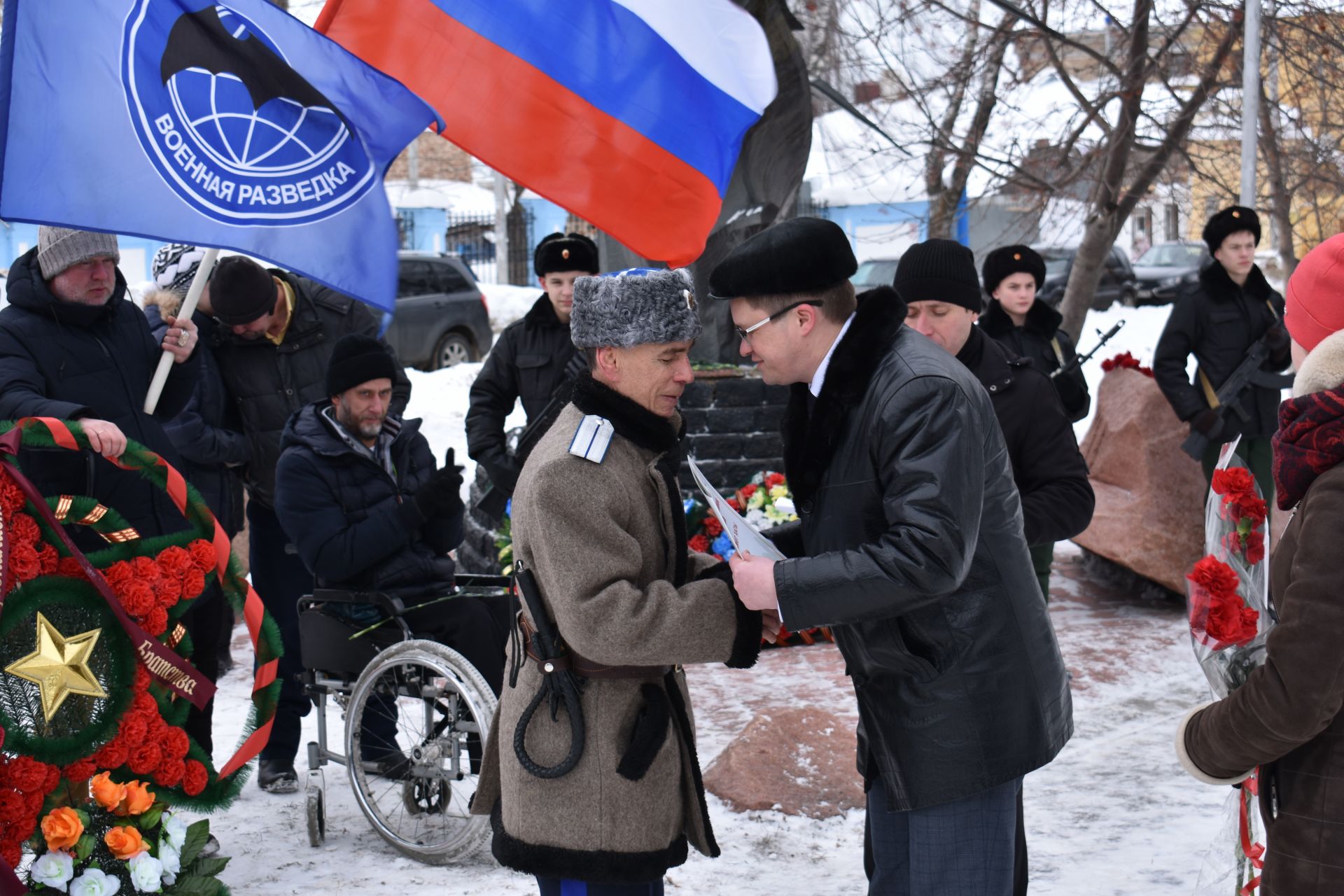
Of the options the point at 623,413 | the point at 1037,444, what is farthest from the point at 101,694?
the point at 1037,444

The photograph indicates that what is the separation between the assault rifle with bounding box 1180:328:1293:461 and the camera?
695 centimetres

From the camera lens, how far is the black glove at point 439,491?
4.54 meters

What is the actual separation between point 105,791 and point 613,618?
1.59 m

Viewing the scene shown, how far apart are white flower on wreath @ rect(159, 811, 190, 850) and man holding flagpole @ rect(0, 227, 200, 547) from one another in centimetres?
104

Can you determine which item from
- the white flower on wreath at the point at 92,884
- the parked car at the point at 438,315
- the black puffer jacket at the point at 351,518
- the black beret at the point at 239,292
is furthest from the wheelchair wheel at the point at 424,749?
the parked car at the point at 438,315

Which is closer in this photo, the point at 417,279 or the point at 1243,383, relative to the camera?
the point at 1243,383

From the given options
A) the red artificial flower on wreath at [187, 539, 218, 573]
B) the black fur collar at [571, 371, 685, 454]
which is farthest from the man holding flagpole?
the black fur collar at [571, 371, 685, 454]

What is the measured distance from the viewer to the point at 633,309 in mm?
2736

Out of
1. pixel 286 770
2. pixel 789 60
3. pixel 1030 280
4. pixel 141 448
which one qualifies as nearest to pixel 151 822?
pixel 141 448

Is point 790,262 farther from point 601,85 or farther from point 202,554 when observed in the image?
point 601,85

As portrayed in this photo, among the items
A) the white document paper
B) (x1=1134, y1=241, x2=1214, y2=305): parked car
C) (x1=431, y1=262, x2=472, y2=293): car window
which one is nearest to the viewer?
the white document paper

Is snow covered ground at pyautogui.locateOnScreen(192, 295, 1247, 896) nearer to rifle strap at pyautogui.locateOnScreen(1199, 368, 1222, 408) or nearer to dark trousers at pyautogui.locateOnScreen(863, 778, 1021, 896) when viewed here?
rifle strap at pyautogui.locateOnScreen(1199, 368, 1222, 408)

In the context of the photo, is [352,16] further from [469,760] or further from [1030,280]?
[1030,280]

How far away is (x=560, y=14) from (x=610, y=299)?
229 cm
